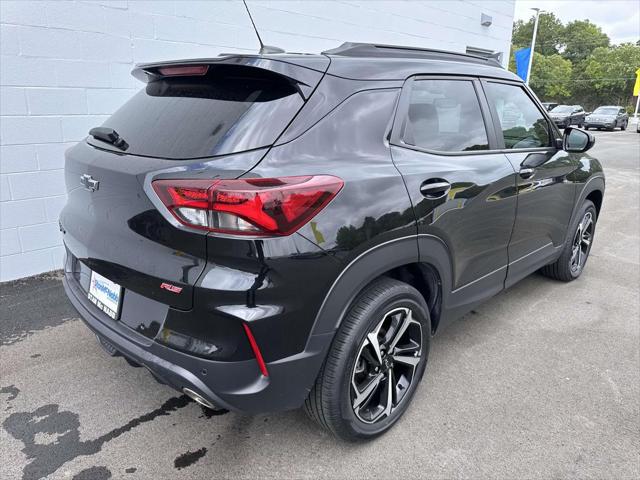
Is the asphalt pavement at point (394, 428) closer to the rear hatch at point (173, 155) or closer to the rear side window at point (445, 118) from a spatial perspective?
the rear hatch at point (173, 155)

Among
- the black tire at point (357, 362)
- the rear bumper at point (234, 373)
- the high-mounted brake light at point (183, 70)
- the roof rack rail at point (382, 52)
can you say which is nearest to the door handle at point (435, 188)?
the black tire at point (357, 362)

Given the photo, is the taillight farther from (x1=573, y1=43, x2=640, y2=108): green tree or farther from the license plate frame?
(x1=573, y1=43, x2=640, y2=108): green tree

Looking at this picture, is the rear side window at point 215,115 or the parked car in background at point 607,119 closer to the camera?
the rear side window at point 215,115

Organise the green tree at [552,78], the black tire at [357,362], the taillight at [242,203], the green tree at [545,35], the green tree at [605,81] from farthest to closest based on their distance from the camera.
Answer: the green tree at [545,35], the green tree at [552,78], the green tree at [605,81], the black tire at [357,362], the taillight at [242,203]

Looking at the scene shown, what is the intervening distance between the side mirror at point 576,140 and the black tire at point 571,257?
2.18ft

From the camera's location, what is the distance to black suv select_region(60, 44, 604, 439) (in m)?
1.75

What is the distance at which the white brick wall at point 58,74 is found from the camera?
3855 millimetres

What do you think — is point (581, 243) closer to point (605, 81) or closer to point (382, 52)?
point (382, 52)

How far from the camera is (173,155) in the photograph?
76.1 inches

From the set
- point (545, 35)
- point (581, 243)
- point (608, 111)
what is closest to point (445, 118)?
point (581, 243)

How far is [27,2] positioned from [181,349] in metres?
3.43

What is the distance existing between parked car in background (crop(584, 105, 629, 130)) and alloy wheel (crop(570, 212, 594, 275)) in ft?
97.6

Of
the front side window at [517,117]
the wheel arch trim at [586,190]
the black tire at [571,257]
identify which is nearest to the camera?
the front side window at [517,117]

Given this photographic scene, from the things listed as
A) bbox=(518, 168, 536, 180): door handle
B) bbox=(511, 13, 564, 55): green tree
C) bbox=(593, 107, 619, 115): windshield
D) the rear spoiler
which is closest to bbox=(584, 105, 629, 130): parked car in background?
bbox=(593, 107, 619, 115): windshield
